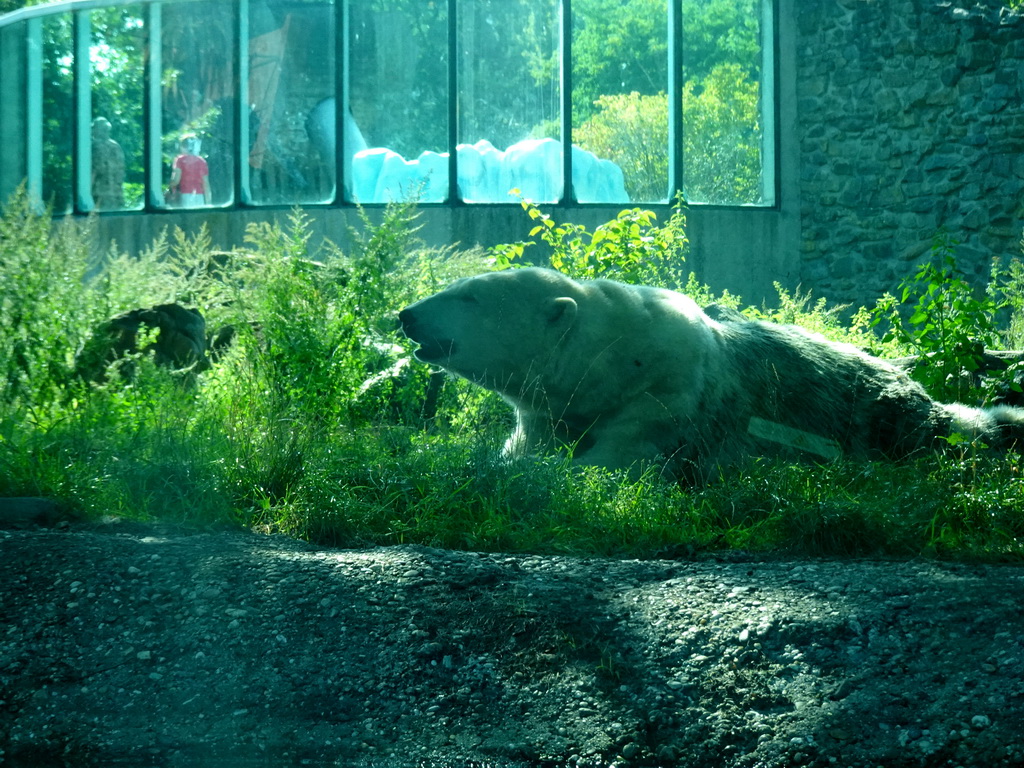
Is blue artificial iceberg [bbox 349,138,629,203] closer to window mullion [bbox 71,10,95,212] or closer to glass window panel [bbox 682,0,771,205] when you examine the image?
glass window panel [bbox 682,0,771,205]

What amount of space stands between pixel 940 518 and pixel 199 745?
280cm

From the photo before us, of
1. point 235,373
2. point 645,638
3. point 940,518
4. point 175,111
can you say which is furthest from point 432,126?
point 645,638

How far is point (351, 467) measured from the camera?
15.3 ft

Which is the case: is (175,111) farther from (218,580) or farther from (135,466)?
(218,580)

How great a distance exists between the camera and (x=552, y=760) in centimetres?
268

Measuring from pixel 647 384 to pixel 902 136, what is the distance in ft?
27.1

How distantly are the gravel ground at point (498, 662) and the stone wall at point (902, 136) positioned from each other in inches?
362

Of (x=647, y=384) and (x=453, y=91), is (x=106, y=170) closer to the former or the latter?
(x=453, y=91)

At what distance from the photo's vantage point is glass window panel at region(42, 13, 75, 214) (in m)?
12.6

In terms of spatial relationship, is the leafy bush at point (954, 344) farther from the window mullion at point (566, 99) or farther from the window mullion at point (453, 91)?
the window mullion at point (453, 91)

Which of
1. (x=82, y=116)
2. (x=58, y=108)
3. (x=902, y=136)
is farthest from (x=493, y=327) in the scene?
(x=58, y=108)

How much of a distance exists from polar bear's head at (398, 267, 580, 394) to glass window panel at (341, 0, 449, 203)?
647 cm

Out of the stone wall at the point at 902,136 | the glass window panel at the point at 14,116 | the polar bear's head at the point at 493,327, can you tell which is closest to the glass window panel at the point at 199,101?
the glass window panel at the point at 14,116

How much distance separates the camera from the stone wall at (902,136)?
11578 millimetres
